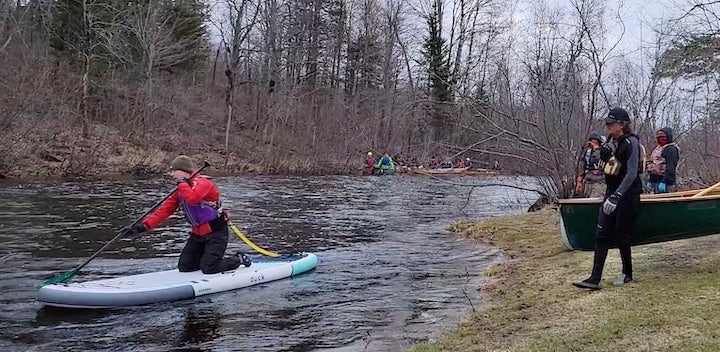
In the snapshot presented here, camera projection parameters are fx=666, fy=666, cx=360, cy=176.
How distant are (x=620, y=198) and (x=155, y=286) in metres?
4.59

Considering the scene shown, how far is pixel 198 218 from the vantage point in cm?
732

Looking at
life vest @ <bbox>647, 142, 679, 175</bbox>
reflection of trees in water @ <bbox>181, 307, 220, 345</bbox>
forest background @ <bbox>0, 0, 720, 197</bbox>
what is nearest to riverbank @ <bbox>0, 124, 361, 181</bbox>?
forest background @ <bbox>0, 0, 720, 197</bbox>

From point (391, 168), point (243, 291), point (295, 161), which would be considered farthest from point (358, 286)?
point (391, 168)

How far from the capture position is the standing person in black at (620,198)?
5.95 meters

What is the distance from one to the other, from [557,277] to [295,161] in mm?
23643

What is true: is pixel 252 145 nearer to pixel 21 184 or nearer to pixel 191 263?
pixel 21 184

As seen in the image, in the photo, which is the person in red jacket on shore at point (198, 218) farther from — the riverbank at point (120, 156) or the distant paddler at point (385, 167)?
the distant paddler at point (385, 167)

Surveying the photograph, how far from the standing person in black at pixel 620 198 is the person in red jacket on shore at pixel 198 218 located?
3.85 meters

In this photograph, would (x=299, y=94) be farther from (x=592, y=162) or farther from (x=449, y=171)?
(x=592, y=162)

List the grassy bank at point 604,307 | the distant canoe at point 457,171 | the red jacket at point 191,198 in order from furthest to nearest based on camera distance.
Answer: the distant canoe at point 457,171, the red jacket at point 191,198, the grassy bank at point 604,307

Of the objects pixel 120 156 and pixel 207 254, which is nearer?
pixel 207 254

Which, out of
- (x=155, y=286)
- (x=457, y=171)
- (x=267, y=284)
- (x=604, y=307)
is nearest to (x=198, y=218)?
(x=155, y=286)

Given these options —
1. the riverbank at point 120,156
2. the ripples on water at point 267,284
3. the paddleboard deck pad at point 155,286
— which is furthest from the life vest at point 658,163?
the riverbank at point 120,156

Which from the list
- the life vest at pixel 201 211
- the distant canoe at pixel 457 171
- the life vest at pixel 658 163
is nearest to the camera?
the life vest at pixel 201 211
